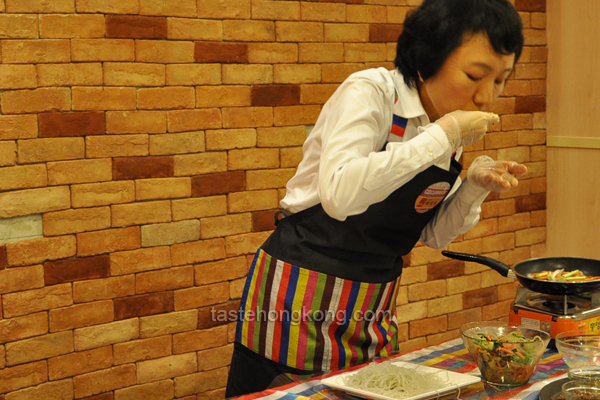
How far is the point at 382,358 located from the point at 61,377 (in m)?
1.21

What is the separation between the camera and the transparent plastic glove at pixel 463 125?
1.57 meters

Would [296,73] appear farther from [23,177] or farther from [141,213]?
[23,177]

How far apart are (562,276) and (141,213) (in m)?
1.42

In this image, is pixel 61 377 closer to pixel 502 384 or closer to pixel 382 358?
pixel 382 358

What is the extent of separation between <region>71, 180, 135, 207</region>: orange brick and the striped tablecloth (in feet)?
3.82

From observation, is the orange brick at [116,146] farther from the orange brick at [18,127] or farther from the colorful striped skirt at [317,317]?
the colorful striped skirt at [317,317]

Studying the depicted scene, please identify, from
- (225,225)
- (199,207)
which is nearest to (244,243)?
(225,225)

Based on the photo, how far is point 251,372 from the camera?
6.46 ft

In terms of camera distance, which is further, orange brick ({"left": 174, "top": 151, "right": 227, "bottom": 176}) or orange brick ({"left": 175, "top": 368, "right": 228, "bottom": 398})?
orange brick ({"left": 175, "top": 368, "right": 228, "bottom": 398})

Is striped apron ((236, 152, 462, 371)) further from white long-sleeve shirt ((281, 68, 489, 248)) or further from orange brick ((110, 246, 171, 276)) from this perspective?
orange brick ((110, 246, 171, 276))

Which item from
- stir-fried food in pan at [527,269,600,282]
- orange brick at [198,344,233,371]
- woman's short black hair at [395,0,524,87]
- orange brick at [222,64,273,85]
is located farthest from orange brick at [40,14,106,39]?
stir-fried food in pan at [527,269,600,282]

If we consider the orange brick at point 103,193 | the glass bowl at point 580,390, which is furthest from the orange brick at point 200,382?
the glass bowl at point 580,390

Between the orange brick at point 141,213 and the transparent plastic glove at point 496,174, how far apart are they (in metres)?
1.18

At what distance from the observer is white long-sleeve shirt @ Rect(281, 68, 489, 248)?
1523 mm
